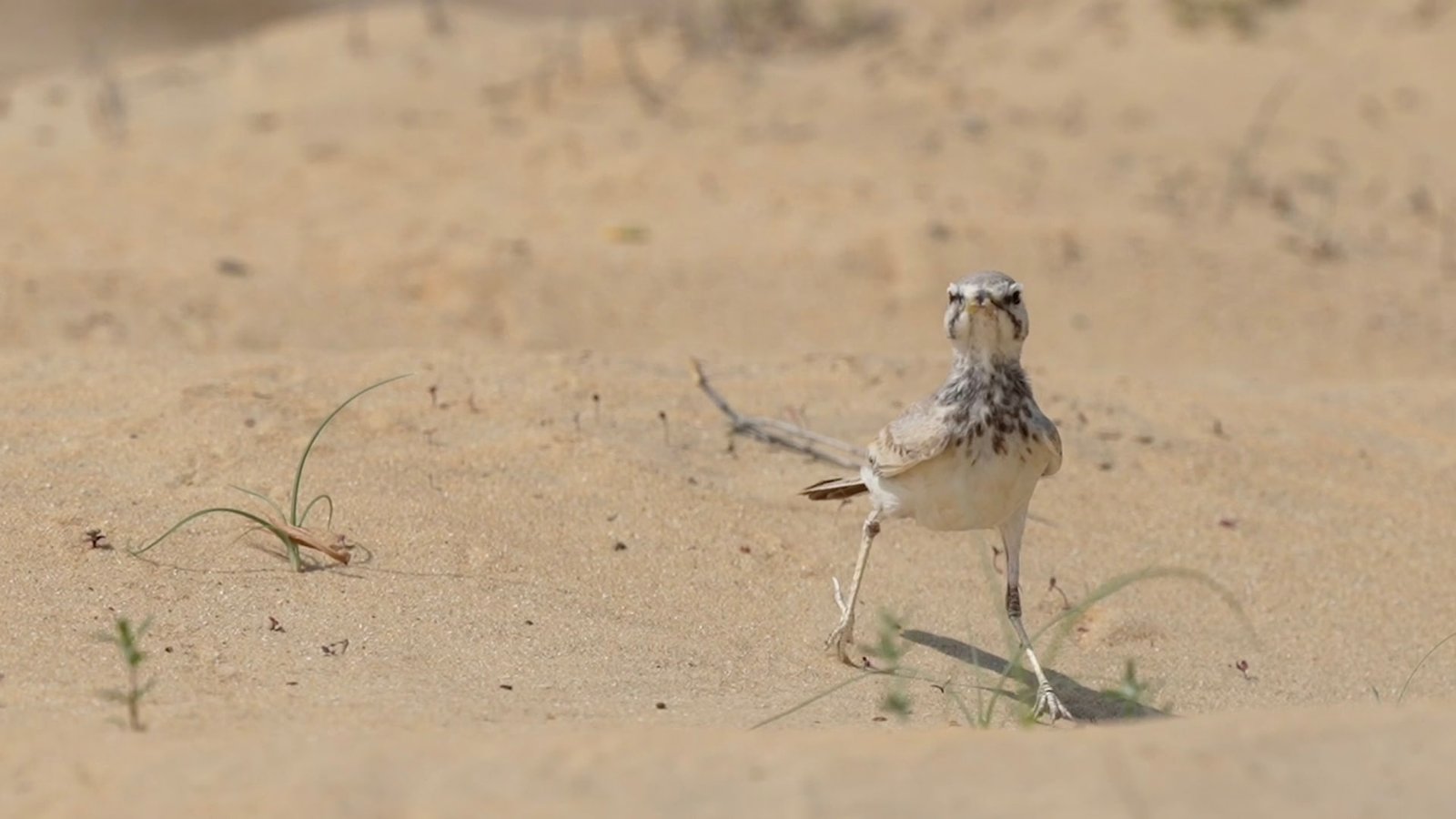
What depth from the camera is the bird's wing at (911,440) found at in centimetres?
470

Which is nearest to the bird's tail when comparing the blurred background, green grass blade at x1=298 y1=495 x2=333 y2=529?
green grass blade at x1=298 y1=495 x2=333 y2=529

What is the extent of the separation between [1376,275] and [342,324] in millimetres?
5675

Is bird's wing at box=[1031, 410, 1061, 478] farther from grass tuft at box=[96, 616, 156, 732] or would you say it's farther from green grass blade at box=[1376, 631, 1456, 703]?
grass tuft at box=[96, 616, 156, 732]

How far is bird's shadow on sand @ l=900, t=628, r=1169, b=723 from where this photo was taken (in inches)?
190

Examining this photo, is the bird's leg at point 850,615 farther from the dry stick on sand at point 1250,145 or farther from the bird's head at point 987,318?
the dry stick on sand at point 1250,145

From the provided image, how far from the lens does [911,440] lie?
4766 millimetres

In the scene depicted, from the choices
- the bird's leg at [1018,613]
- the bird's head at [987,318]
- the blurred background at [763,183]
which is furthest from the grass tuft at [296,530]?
the blurred background at [763,183]

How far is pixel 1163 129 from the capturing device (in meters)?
12.8

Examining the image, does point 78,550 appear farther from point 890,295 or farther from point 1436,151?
point 1436,151

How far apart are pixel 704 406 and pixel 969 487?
2.24 meters

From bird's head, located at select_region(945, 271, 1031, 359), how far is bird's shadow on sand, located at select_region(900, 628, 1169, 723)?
2.58ft

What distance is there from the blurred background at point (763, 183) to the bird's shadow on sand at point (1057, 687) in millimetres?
3230

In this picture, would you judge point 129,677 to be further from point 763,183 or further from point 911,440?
point 763,183

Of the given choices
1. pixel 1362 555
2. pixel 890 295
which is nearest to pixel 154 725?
pixel 1362 555
